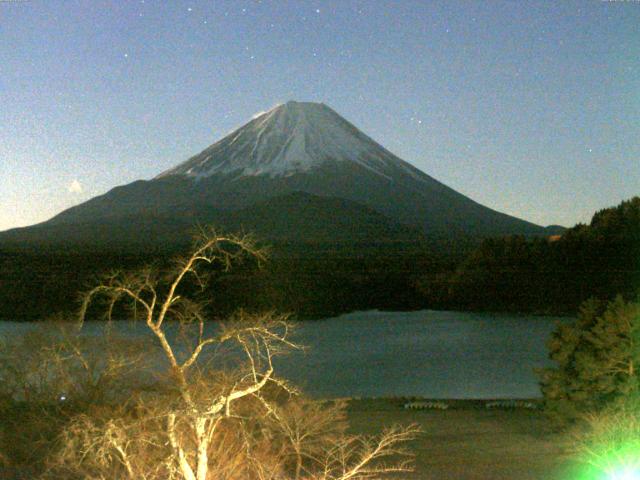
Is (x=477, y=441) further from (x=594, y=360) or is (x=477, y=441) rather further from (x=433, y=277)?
(x=433, y=277)

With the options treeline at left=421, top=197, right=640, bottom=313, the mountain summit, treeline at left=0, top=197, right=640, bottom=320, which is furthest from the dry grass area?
the mountain summit

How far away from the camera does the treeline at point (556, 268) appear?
126 ft

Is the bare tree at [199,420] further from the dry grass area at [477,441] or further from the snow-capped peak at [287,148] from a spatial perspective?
the snow-capped peak at [287,148]

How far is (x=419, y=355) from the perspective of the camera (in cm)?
2648

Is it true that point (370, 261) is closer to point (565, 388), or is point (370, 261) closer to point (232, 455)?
point (565, 388)

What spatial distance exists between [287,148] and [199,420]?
261 ft

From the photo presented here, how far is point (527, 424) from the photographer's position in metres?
11.4

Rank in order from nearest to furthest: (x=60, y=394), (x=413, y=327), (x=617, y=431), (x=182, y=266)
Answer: (x=182, y=266) < (x=617, y=431) < (x=60, y=394) < (x=413, y=327)

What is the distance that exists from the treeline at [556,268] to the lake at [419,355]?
4.16 ft

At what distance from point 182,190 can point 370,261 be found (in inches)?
1227

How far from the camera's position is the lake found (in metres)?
19.5

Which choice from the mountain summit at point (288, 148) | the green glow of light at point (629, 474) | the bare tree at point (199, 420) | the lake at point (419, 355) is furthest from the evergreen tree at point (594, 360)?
the mountain summit at point (288, 148)

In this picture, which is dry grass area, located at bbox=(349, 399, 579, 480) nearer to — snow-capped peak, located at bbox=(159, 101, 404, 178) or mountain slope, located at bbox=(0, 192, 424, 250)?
mountain slope, located at bbox=(0, 192, 424, 250)

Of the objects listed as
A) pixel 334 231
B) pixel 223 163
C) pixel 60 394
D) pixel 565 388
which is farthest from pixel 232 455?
pixel 223 163
